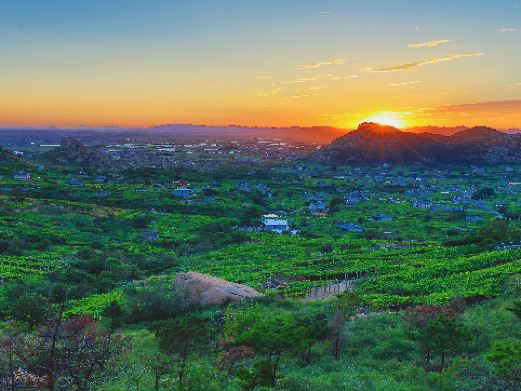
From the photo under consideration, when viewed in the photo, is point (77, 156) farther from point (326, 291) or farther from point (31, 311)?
point (31, 311)

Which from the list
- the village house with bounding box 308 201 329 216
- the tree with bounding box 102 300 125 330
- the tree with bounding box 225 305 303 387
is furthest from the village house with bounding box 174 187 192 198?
the tree with bounding box 225 305 303 387

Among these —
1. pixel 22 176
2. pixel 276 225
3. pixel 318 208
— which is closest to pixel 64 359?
pixel 276 225

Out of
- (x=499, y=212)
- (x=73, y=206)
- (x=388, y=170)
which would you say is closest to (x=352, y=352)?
(x=73, y=206)

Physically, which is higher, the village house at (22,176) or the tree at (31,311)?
the village house at (22,176)

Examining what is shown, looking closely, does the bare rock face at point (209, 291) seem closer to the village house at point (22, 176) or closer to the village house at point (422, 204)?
the village house at point (422, 204)

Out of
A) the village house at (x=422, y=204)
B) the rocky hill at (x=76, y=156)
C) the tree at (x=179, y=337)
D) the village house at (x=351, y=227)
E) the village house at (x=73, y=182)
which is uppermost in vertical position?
the rocky hill at (x=76, y=156)

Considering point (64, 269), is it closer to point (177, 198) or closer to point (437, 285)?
point (437, 285)

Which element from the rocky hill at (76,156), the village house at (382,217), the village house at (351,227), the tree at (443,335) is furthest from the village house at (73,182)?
the tree at (443,335)

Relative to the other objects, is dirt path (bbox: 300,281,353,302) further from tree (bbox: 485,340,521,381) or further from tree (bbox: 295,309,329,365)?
tree (bbox: 485,340,521,381)
